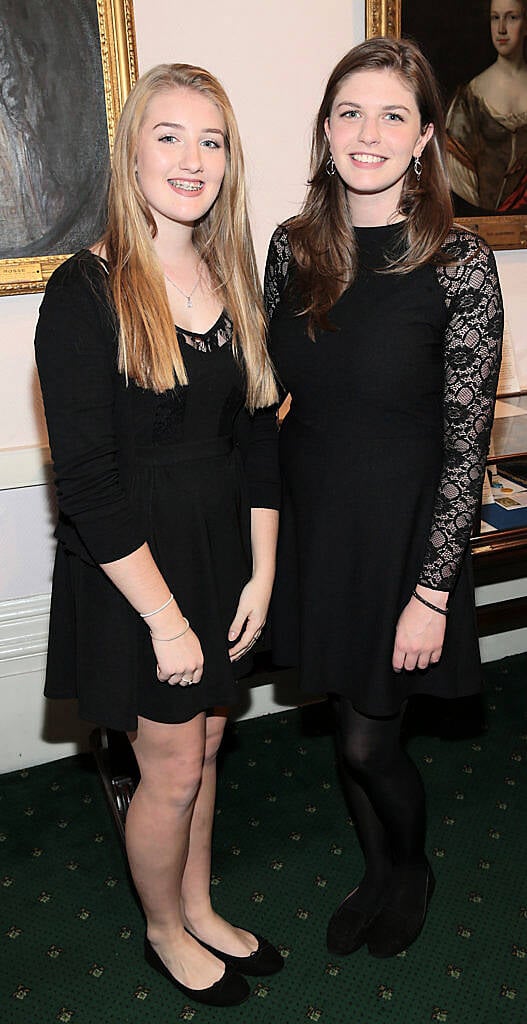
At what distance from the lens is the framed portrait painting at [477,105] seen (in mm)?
2859

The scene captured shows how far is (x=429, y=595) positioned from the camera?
6.29 feet

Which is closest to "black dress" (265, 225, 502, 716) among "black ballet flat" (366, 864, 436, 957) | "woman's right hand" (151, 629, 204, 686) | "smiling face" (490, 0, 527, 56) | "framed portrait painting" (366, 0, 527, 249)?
"woman's right hand" (151, 629, 204, 686)

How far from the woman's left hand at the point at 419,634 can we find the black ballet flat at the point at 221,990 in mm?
868

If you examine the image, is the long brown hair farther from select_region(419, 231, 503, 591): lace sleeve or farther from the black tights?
the black tights

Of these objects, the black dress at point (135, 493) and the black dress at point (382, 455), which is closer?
the black dress at point (135, 493)

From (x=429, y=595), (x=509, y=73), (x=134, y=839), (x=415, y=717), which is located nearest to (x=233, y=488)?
(x=429, y=595)

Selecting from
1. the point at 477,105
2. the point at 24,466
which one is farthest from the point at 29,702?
the point at 477,105

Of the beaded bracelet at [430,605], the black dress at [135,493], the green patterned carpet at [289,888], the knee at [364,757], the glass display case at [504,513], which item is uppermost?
the black dress at [135,493]

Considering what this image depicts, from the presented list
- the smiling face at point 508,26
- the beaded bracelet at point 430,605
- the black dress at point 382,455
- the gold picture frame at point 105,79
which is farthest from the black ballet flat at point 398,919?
the smiling face at point 508,26

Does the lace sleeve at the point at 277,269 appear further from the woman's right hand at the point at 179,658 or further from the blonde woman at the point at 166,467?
the woman's right hand at the point at 179,658

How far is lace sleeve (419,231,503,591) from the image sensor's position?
5.90ft

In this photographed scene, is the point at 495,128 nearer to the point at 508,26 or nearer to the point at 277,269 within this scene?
the point at 508,26

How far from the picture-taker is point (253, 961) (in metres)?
2.24

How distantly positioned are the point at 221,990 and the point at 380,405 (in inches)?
55.2
